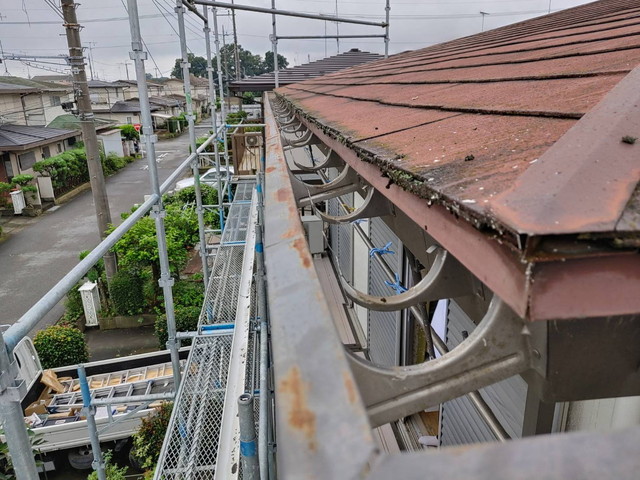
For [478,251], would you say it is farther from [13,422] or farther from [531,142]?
[13,422]

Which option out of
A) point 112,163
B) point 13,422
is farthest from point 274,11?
point 112,163

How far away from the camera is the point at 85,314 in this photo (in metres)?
10.3

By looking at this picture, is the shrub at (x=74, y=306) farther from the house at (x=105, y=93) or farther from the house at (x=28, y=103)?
the house at (x=105, y=93)

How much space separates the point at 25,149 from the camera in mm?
19312

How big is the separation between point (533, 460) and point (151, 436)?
664 cm

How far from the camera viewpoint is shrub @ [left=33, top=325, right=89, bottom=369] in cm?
816

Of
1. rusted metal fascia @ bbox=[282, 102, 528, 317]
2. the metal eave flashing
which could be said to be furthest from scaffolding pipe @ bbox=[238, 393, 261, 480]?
the metal eave flashing

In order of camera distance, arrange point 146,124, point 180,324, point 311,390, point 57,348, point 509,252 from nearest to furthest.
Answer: point 311,390, point 509,252, point 146,124, point 57,348, point 180,324

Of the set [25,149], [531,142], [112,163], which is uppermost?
[531,142]

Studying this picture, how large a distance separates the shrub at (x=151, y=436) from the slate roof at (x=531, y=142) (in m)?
5.07

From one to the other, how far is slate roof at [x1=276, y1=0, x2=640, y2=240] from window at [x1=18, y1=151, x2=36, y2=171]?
21.4 metres

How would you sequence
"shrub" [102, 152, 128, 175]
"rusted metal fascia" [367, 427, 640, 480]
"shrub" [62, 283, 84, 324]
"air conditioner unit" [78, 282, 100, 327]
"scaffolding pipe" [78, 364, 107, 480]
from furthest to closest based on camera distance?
"shrub" [102, 152, 128, 175] → "shrub" [62, 283, 84, 324] → "air conditioner unit" [78, 282, 100, 327] → "scaffolding pipe" [78, 364, 107, 480] → "rusted metal fascia" [367, 427, 640, 480]

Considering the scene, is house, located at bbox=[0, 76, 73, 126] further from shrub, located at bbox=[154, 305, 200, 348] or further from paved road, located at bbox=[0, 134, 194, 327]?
shrub, located at bbox=[154, 305, 200, 348]

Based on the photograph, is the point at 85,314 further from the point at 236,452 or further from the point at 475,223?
the point at 475,223
